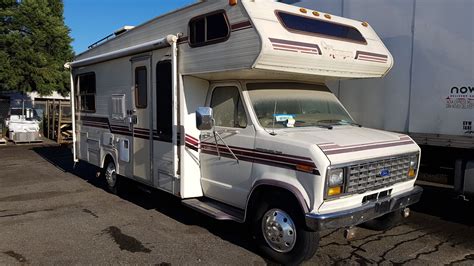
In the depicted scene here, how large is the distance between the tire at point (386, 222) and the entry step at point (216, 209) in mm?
1846

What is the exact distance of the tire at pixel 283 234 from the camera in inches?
168

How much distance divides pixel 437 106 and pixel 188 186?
3.55m

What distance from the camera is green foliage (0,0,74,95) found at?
63.8 ft

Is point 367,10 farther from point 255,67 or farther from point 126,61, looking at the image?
point 126,61

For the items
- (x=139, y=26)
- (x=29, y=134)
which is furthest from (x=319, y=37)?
(x=29, y=134)

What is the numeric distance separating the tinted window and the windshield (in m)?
0.74

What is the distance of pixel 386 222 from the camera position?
5.46 metres

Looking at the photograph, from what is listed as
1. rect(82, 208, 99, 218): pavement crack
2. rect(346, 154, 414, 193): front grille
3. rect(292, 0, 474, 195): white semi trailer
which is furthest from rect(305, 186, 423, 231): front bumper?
rect(82, 208, 99, 218): pavement crack

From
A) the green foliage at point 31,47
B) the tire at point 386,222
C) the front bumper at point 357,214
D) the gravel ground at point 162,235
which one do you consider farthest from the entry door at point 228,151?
the green foliage at point 31,47

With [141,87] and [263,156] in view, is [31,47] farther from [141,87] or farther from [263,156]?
[263,156]

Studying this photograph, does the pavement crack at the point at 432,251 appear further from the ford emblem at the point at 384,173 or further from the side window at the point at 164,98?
the side window at the point at 164,98

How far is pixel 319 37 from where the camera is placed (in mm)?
4934

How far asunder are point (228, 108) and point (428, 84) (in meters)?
2.86

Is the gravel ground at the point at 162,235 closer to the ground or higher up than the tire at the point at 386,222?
closer to the ground
